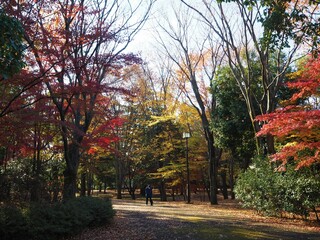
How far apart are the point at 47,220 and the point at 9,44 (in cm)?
464

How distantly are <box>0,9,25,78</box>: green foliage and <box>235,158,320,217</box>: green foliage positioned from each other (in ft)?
33.8

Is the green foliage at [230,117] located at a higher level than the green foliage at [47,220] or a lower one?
higher

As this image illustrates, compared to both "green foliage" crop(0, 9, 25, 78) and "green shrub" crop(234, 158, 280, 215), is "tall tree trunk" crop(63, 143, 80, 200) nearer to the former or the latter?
"green foliage" crop(0, 9, 25, 78)

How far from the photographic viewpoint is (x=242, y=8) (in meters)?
13.8

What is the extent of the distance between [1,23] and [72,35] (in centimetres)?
545

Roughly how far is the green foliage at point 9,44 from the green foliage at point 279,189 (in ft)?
33.8

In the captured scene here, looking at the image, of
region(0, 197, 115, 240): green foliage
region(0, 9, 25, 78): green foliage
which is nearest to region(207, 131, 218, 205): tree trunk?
region(0, 197, 115, 240): green foliage

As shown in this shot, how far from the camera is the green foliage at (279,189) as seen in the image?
35.0ft

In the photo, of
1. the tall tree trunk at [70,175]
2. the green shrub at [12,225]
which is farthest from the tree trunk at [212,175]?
the green shrub at [12,225]

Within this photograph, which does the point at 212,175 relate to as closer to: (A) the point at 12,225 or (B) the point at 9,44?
(A) the point at 12,225

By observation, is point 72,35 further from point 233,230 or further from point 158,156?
point 158,156

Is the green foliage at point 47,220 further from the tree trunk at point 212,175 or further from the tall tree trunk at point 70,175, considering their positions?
the tree trunk at point 212,175

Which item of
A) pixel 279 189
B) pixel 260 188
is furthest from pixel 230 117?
pixel 279 189

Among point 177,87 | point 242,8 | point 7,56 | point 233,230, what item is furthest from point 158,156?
point 7,56
